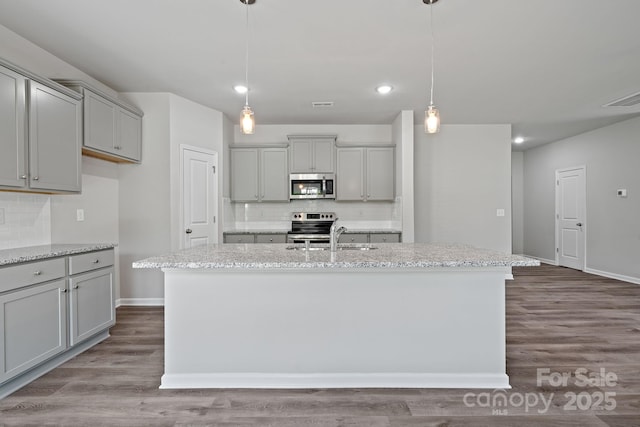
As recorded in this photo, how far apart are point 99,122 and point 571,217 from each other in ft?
25.9

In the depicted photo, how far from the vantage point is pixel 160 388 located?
2.23m

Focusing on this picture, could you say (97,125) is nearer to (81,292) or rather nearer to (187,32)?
(187,32)

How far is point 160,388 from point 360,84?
11.4 feet

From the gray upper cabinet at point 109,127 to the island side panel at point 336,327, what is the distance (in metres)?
1.95

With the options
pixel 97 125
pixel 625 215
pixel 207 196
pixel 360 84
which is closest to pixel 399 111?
pixel 360 84

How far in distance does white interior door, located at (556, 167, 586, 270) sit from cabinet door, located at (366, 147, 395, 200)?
3.90 m

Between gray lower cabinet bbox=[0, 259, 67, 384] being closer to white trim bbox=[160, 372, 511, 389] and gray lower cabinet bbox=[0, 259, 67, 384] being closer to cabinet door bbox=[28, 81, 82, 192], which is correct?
cabinet door bbox=[28, 81, 82, 192]

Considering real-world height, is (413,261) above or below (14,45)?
below

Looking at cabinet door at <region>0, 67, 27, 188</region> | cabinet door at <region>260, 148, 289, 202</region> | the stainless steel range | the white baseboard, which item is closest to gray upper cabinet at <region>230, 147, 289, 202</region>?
cabinet door at <region>260, 148, 289, 202</region>

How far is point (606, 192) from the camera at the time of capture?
5770mm

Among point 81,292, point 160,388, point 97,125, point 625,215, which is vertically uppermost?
point 97,125

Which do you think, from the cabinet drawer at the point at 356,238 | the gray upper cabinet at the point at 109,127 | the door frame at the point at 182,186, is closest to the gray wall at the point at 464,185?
the cabinet drawer at the point at 356,238

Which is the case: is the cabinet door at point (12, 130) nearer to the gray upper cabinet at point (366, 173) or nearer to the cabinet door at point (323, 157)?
the cabinet door at point (323, 157)

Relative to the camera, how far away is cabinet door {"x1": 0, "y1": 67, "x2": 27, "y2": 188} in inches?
92.0
